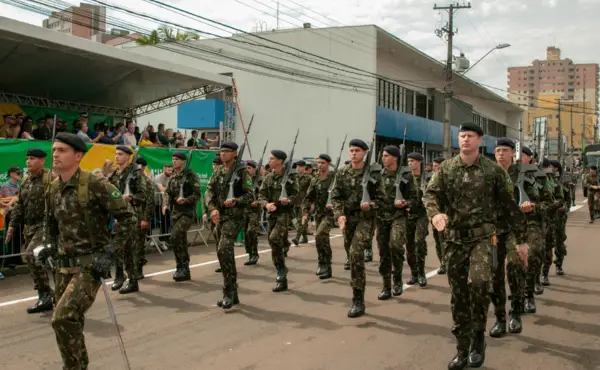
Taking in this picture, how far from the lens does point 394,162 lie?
8.45m

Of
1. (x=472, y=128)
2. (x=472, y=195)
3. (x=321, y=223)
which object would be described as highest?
(x=472, y=128)

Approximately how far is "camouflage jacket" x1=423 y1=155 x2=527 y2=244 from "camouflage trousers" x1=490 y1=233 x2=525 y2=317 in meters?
0.95

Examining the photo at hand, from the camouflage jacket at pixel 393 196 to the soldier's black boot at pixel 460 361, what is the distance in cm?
262

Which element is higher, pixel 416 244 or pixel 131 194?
pixel 131 194

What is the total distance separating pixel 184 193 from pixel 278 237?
1.90 meters

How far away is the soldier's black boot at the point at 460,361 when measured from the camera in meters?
4.86

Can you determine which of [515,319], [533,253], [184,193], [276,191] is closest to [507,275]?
[515,319]

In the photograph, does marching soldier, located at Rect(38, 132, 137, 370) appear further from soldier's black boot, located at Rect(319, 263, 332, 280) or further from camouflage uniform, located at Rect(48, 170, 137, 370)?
soldier's black boot, located at Rect(319, 263, 332, 280)

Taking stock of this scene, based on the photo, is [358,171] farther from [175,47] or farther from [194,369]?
[175,47]

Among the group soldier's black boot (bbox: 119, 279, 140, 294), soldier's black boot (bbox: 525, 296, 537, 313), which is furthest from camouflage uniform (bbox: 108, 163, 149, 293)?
soldier's black boot (bbox: 525, 296, 537, 313)

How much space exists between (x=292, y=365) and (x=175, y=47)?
2702 cm

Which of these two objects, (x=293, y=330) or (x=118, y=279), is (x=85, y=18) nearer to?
(x=118, y=279)

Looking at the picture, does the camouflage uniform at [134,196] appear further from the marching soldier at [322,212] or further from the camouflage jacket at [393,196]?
the camouflage jacket at [393,196]

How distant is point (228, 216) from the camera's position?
7371 mm
